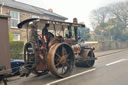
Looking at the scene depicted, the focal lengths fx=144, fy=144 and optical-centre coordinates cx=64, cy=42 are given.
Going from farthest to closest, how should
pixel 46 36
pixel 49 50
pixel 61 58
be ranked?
pixel 46 36
pixel 61 58
pixel 49 50

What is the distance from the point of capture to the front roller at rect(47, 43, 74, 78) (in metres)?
5.91

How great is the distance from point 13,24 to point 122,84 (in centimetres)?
1470

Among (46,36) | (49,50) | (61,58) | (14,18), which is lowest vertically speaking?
(61,58)

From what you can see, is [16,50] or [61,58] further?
[16,50]

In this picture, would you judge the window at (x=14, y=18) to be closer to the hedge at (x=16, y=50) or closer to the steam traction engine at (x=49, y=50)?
the hedge at (x=16, y=50)

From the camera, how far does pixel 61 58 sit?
662cm

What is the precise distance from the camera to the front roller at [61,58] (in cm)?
591

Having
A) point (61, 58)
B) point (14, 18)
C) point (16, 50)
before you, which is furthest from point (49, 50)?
point (14, 18)

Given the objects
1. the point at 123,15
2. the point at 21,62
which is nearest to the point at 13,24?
the point at 21,62

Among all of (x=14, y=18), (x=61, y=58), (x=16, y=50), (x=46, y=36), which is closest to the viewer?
(x=61, y=58)

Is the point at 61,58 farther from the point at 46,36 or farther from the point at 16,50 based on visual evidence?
the point at 16,50

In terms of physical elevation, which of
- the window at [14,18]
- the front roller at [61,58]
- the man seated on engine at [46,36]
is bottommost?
the front roller at [61,58]

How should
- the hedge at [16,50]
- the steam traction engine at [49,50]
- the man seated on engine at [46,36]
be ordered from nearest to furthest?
the steam traction engine at [49,50]
the man seated on engine at [46,36]
the hedge at [16,50]

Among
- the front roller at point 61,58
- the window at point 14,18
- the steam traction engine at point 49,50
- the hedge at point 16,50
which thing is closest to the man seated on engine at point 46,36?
the steam traction engine at point 49,50
